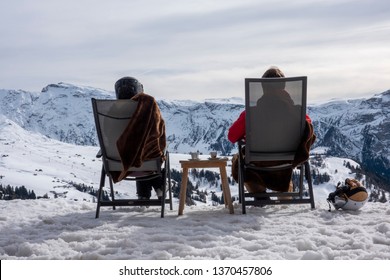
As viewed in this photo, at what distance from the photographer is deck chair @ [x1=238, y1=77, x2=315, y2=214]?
6992 mm

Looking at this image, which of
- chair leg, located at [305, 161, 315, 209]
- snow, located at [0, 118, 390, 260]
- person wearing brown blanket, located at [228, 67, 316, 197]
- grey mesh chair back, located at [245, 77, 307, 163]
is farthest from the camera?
chair leg, located at [305, 161, 315, 209]

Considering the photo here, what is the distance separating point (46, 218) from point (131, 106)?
209 centimetres

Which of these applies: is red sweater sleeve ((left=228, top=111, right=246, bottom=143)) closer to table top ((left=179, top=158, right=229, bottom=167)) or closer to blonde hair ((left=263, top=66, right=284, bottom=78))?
table top ((left=179, top=158, right=229, bottom=167))

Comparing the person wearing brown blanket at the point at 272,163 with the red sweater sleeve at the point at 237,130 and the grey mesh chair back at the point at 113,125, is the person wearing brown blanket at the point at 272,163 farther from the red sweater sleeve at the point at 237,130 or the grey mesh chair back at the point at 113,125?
the grey mesh chair back at the point at 113,125

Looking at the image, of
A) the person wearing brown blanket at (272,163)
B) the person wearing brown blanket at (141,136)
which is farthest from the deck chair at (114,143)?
the person wearing brown blanket at (272,163)

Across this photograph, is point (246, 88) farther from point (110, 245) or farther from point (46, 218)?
point (46, 218)

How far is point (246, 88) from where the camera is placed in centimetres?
692

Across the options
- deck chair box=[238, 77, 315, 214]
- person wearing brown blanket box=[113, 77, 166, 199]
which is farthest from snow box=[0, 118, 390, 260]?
person wearing brown blanket box=[113, 77, 166, 199]

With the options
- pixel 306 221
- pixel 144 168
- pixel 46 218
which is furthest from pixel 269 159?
pixel 46 218

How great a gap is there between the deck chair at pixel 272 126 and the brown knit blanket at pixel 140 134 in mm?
1323

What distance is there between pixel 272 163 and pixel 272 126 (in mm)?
681

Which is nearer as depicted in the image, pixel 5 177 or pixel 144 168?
pixel 144 168

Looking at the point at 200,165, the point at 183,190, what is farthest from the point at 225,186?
the point at 183,190

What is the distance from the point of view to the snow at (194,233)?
199 inches
